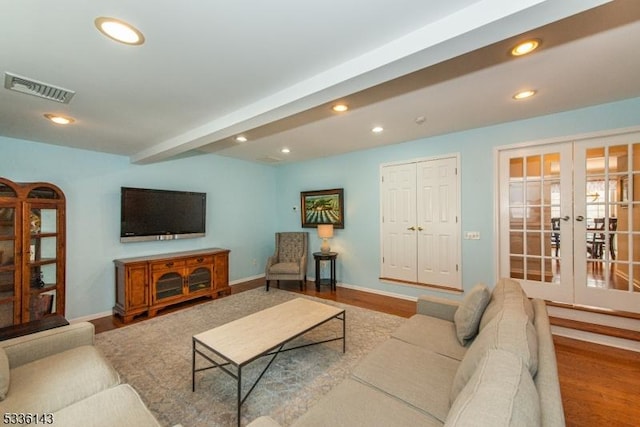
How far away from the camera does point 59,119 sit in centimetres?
245

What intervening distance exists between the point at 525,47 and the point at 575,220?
2.31 meters

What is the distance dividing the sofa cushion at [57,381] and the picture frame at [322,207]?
12.0 ft

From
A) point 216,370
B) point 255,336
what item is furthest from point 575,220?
point 216,370

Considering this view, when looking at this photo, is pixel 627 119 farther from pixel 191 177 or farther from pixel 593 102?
pixel 191 177

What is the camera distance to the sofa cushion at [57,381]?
1.27 metres

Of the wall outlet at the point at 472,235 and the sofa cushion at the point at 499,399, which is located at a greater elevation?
the wall outlet at the point at 472,235

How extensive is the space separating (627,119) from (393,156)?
2448mm

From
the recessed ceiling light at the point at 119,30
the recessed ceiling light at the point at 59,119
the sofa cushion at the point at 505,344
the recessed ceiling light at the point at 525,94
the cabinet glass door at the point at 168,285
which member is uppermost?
the recessed ceiling light at the point at 525,94

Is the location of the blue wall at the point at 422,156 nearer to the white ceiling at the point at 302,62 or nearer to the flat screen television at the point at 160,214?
the white ceiling at the point at 302,62

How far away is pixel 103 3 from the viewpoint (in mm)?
1163

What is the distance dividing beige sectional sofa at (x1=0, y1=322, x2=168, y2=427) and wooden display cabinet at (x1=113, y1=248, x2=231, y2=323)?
5.46 ft

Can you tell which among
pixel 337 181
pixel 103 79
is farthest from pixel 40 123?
pixel 337 181

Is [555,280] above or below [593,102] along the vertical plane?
below

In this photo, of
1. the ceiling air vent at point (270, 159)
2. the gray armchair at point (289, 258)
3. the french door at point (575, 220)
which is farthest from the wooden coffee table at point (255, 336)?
the ceiling air vent at point (270, 159)
